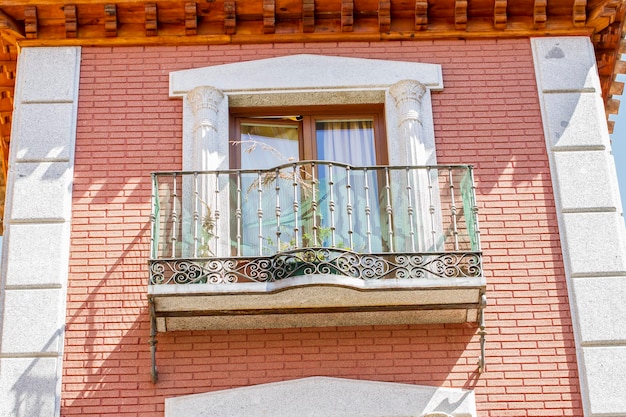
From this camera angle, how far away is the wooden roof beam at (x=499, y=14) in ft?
39.3

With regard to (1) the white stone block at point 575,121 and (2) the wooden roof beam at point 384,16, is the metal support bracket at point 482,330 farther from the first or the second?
(2) the wooden roof beam at point 384,16

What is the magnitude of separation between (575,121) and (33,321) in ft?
18.5

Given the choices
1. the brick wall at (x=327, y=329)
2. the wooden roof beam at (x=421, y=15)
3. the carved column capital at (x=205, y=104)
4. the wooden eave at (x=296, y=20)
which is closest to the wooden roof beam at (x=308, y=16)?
the wooden eave at (x=296, y=20)

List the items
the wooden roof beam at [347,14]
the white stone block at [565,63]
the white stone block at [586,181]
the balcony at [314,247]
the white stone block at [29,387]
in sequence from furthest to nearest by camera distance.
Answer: the wooden roof beam at [347,14] → the white stone block at [565,63] → the white stone block at [586,181] → the balcony at [314,247] → the white stone block at [29,387]

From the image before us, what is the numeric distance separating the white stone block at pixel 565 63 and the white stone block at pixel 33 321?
5.33 m

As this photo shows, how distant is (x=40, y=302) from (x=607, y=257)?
528 cm

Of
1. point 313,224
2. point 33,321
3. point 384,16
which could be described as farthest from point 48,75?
point 384,16

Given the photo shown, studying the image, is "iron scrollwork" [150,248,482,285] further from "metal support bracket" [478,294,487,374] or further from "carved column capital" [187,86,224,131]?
"carved column capital" [187,86,224,131]

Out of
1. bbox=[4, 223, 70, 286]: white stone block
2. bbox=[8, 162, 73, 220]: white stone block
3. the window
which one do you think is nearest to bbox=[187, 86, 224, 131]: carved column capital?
the window

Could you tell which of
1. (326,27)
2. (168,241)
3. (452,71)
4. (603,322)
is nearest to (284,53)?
(326,27)

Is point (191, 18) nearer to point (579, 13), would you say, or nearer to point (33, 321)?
point (33, 321)

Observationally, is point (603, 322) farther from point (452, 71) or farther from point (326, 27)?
point (326, 27)

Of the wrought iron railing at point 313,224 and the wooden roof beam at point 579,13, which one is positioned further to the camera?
the wooden roof beam at point 579,13

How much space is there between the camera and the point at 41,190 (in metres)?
11.0
